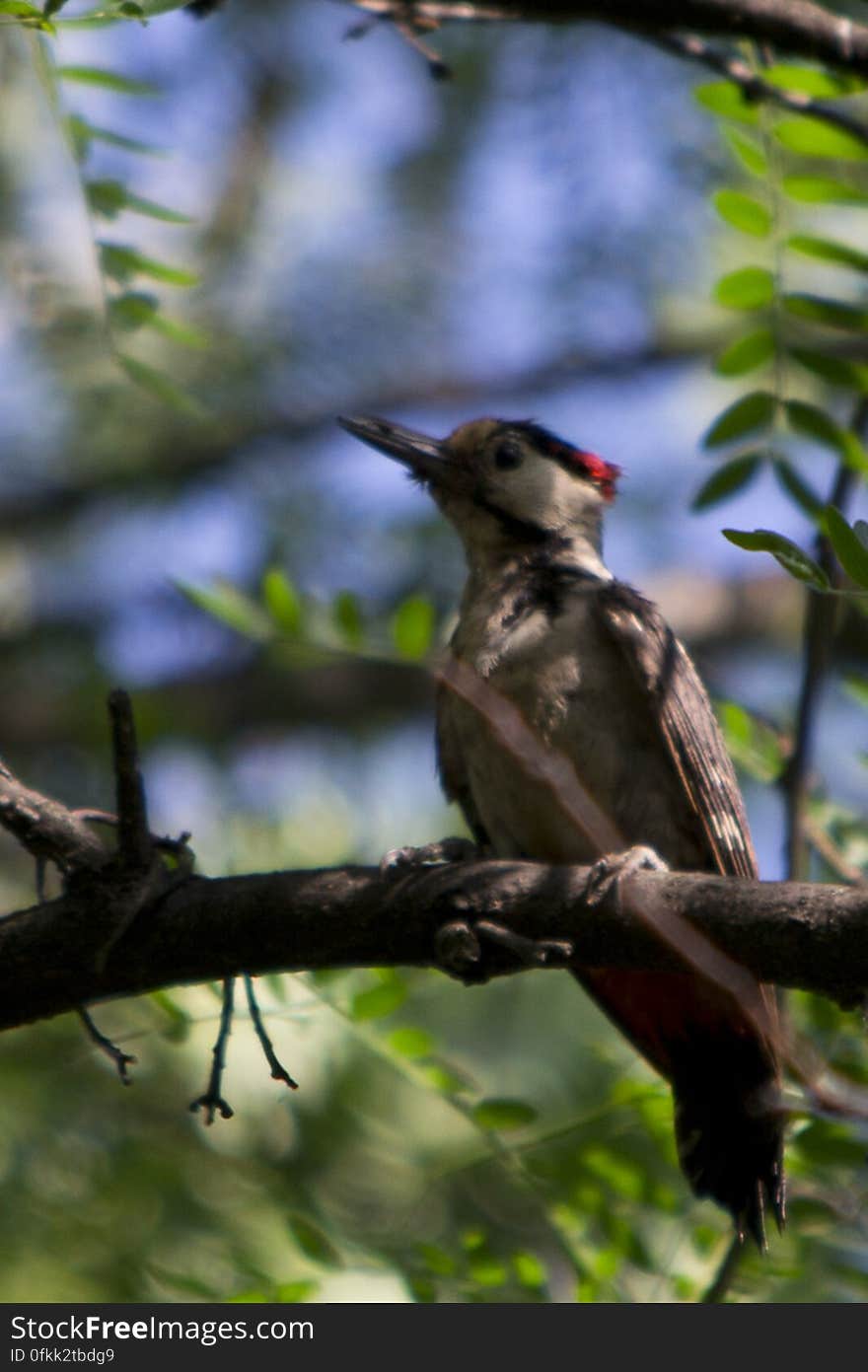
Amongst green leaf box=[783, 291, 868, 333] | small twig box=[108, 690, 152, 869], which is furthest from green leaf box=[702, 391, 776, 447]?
small twig box=[108, 690, 152, 869]

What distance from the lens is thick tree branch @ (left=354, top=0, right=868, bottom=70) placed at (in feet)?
13.5

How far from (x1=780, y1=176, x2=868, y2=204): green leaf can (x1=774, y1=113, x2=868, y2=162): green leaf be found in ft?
0.23

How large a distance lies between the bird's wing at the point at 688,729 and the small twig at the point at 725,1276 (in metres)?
0.95

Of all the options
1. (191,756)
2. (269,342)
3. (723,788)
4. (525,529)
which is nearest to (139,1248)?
(723,788)

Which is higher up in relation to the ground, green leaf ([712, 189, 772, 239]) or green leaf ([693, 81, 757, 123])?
green leaf ([693, 81, 757, 123])

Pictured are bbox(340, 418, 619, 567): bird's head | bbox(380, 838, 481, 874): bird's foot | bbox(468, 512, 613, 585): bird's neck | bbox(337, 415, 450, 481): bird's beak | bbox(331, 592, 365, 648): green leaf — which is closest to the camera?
bbox(380, 838, 481, 874): bird's foot

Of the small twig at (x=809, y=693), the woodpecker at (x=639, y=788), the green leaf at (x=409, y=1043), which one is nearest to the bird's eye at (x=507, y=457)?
the woodpecker at (x=639, y=788)

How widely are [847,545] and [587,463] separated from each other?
114 inches

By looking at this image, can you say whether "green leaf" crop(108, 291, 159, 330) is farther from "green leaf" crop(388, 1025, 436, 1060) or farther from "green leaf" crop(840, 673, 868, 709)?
"green leaf" crop(840, 673, 868, 709)

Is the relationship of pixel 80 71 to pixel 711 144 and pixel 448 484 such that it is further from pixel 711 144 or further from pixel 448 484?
pixel 711 144

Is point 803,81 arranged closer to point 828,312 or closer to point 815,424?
point 828,312

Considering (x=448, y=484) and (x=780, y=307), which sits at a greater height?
(x=780, y=307)

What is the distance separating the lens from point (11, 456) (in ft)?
30.2

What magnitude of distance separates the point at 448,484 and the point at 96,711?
283cm
